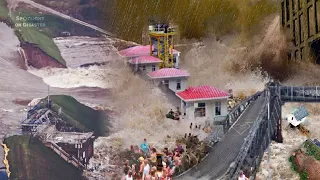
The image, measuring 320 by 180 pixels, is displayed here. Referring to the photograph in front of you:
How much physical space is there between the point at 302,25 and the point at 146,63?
1.51 meters

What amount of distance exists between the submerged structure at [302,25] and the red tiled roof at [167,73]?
1.07 meters

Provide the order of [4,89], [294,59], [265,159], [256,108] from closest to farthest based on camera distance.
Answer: [4,89] < [265,159] < [256,108] < [294,59]

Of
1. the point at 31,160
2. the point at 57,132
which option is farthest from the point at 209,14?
the point at 31,160

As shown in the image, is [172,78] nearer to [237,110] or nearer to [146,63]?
[146,63]

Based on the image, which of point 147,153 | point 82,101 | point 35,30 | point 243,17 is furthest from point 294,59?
point 35,30

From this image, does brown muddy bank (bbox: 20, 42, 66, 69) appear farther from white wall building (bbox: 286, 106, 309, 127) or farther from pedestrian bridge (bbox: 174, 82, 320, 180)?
white wall building (bbox: 286, 106, 309, 127)

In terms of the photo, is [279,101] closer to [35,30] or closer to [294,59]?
[294,59]

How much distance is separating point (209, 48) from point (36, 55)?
1.68m

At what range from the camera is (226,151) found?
4754 mm

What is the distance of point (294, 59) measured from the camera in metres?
5.22

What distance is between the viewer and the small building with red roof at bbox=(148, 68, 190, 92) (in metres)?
4.95

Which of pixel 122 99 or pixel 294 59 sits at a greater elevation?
pixel 294 59

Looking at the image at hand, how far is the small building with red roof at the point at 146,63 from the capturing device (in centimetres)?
493

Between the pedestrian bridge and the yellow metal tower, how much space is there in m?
0.75
